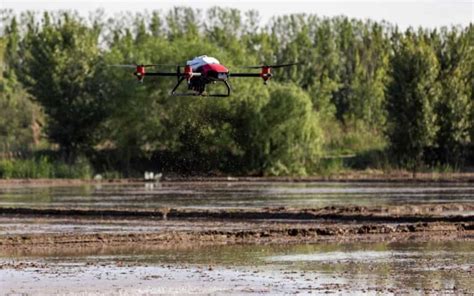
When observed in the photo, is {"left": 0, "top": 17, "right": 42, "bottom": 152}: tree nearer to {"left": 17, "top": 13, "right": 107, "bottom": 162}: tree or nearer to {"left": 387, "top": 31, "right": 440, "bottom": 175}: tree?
{"left": 17, "top": 13, "right": 107, "bottom": 162}: tree

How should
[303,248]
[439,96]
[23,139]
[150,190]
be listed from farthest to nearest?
[23,139]
[439,96]
[150,190]
[303,248]

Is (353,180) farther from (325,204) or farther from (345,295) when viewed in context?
(345,295)

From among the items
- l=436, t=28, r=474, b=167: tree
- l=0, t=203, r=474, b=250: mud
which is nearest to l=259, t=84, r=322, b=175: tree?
l=436, t=28, r=474, b=167: tree

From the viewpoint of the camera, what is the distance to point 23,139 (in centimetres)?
8262

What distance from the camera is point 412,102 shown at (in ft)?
249

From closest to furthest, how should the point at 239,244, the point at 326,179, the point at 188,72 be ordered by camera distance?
1. the point at 188,72
2. the point at 239,244
3. the point at 326,179

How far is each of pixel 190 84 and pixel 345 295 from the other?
32.9ft

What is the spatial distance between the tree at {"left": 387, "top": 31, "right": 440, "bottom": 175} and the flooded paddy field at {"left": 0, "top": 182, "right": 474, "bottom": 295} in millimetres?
25890

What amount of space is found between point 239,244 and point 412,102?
159ft

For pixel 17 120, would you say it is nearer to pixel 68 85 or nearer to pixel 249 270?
pixel 68 85

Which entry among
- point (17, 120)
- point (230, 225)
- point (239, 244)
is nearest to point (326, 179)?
point (17, 120)

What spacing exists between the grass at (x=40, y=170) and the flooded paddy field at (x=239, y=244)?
1936 centimetres

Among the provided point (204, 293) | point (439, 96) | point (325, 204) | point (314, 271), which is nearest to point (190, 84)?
point (314, 271)

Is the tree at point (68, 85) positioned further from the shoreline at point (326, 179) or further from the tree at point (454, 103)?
the tree at point (454, 103)
